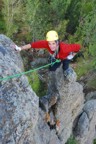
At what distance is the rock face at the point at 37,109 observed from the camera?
6027 millimetres

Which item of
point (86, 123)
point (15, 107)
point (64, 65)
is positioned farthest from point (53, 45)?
point (86, 123)

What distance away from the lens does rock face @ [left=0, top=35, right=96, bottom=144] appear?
19.8 ft

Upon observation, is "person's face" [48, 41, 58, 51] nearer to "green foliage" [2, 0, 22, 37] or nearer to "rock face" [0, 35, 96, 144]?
"rock face" [0, 35, 96, 144]

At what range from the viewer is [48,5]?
19797mm

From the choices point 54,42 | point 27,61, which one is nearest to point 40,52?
point 27,61

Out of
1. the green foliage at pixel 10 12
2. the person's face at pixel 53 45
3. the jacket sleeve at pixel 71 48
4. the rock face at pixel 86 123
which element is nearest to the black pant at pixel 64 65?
the jacket sleeve at pixel 71 48

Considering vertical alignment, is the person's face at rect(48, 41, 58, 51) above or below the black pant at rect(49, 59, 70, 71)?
above

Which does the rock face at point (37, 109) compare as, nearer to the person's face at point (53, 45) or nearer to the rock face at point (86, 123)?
the rock face at point (86, 123)

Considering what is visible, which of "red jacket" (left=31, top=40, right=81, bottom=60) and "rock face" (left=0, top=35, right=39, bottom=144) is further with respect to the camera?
"red jacket" (left=31, top=40, right=81, bottom=60)

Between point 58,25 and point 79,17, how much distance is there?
2.05 metres

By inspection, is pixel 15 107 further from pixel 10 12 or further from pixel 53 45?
pixel 10 12

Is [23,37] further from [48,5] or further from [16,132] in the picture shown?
[16,132]

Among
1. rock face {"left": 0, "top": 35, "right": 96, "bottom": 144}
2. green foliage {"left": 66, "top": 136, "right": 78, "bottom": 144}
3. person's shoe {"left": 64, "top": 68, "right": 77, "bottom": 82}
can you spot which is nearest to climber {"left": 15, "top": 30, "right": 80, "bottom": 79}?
rock face {"left": 0, "top": 35, "right": 96, "bottom": 144}

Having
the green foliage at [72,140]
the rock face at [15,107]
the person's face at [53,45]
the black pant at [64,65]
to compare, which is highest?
the person's face at [53,45]
